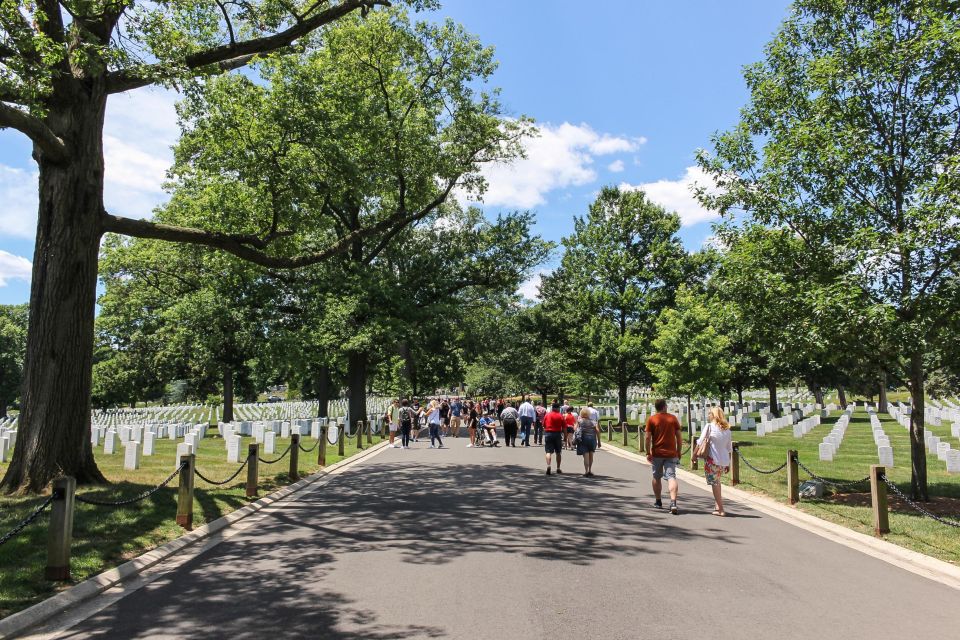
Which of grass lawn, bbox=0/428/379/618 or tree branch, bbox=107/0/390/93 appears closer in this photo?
grass lawn, bbox=0/428/379/618

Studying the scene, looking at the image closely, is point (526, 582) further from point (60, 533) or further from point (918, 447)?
point (918, 447)

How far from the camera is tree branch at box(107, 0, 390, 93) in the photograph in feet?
33.6

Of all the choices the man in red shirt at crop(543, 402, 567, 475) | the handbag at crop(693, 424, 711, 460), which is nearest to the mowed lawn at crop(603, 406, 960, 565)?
the handbag at crop(693, 424, 711, 460)

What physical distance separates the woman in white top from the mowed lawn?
1615mm

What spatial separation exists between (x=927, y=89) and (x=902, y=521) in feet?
23.1

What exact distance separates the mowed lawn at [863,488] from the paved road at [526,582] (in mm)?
1138

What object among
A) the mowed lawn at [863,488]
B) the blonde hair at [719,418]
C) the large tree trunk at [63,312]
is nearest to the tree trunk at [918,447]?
the mowed lawn at [863,488]

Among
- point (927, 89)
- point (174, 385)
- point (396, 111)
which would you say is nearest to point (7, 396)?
point (174, 385)

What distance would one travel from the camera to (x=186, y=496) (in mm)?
8070

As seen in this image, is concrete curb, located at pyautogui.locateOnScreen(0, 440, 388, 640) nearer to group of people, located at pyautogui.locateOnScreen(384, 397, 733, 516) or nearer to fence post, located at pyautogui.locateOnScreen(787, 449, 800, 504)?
group of people, located at pyautogui.locateOnScreen(384, 397, 733, 516)

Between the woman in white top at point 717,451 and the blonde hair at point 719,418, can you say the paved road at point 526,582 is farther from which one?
the blonde hair at point 719,418

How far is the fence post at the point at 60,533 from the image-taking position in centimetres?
568

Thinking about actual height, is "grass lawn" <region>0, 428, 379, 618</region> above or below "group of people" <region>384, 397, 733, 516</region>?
below

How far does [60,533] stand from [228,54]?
9761mm
